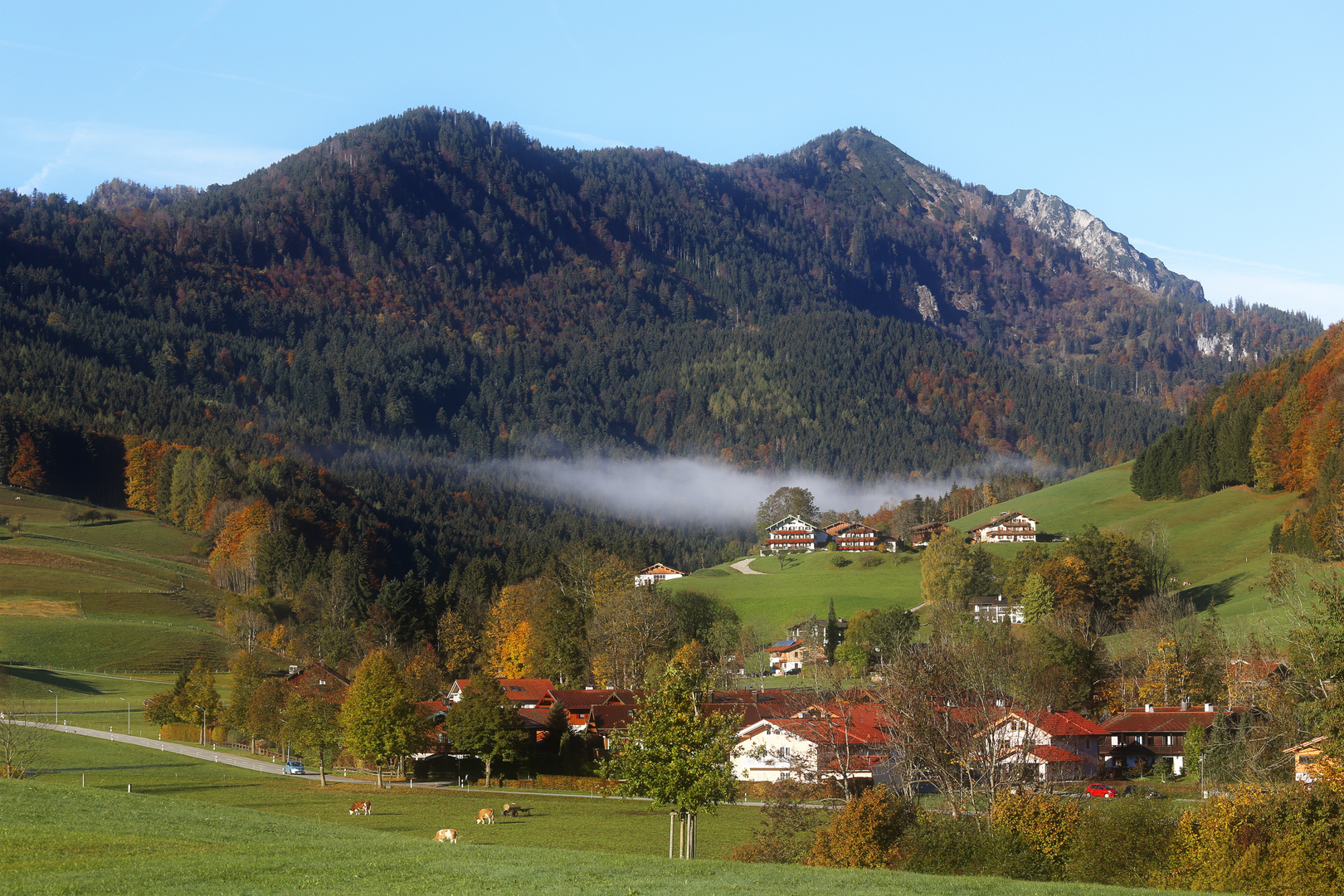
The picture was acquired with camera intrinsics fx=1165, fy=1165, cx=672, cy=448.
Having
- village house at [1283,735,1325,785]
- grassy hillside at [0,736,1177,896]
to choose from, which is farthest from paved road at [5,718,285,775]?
village house at [1283,735,1325,785]

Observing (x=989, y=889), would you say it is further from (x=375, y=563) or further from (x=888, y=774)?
(x=375, y=563)

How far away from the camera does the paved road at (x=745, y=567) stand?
17088 centimetres

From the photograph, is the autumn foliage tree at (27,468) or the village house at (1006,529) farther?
the autumn foliage tree at (27,468)

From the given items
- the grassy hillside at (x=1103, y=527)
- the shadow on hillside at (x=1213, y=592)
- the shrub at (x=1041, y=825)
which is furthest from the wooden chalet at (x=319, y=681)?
the shadow on hillside at (x=1213, y=592)

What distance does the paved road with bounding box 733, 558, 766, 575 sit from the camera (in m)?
171

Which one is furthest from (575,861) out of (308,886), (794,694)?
(794,694)

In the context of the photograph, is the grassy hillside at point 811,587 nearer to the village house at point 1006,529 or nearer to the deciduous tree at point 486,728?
the village house at point 1006,529

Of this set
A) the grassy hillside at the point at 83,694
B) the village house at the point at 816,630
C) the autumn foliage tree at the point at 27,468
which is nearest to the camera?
the grassy hillside at the point at 83,694

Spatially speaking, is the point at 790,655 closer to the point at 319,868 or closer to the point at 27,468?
the point at 319,868

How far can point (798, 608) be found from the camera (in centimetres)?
13762

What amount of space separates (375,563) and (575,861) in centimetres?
14493

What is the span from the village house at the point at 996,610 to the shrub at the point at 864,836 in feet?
267

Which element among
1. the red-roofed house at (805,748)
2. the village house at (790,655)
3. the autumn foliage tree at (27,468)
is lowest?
the red-roofed house at (805,748)

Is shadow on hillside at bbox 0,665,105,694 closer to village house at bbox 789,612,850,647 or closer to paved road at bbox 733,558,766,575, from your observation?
village house at bbox 789,612,850,647
